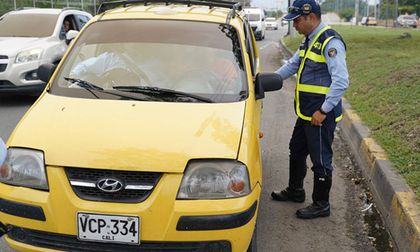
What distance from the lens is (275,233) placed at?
402cm

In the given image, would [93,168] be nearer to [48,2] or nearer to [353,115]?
[353,115]

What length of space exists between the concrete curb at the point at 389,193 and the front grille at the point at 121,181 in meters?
1.90

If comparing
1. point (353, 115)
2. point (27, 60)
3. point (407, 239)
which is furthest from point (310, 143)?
point (27, 60)

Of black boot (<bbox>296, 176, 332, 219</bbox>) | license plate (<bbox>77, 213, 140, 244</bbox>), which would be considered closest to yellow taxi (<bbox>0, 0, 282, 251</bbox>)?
license plate (<bbox>77, 213, 140, 244</bbox>)

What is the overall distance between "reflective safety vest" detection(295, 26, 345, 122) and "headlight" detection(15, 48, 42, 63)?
5.72m

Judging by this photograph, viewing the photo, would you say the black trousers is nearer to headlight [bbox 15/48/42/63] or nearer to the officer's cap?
the officer's cap

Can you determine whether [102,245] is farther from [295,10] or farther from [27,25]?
[27,25]

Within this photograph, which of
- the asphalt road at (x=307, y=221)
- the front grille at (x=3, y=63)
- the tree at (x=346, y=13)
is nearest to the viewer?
the asphalt road at (x=307, y=221)

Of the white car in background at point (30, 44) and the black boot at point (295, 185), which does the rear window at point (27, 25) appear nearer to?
the white car in background at point (30, 44)

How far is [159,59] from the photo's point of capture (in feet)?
12.9

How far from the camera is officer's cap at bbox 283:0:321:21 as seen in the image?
399 centimetres

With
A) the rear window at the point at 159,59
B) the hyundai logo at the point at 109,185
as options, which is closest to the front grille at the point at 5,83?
the rear window at the point at 159,59

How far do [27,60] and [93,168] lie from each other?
627cm

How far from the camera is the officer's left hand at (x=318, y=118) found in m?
3.91
